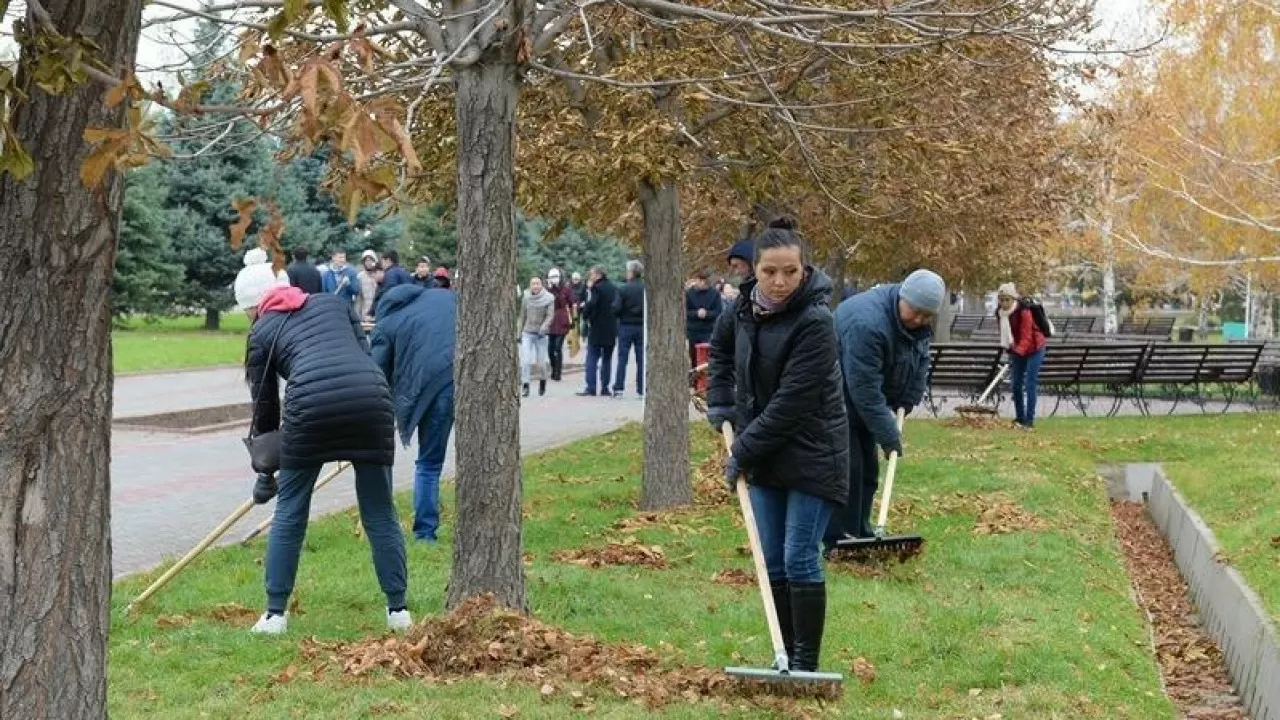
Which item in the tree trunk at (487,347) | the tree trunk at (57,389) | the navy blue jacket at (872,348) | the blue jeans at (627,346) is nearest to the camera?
the tree trunk at (57,389)

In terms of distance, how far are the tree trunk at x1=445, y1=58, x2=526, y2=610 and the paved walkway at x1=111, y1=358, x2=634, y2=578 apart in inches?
120

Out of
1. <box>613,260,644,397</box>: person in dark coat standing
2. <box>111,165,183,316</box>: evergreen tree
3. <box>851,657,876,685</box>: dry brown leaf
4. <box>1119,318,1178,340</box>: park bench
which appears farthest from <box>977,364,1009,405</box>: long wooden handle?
<box>1119,318,1178,340</box>: park bench

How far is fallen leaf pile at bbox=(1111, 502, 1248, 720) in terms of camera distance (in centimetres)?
738

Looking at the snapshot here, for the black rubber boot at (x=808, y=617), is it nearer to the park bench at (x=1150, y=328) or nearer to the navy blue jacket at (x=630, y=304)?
the navy blue jacket at (x=630, y=304)

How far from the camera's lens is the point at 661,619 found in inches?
290

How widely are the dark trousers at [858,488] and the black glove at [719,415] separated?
7.90 feet

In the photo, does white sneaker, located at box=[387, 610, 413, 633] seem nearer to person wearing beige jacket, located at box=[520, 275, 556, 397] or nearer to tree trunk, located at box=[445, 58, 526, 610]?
tree trunk, located at box=[445, 58, 526, 610]

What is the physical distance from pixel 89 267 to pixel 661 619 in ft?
14.1

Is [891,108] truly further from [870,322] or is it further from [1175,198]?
[1175,198]

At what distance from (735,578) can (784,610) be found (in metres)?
2.40

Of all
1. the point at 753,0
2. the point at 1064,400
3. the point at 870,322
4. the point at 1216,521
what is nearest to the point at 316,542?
the point at 870,322

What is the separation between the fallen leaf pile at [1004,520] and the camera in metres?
10.3

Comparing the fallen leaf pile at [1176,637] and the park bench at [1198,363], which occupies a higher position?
the park bench at [1198,363]

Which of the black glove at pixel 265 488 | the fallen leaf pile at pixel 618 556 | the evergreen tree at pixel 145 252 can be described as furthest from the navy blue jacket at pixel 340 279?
the black glove at pixel 265 488
